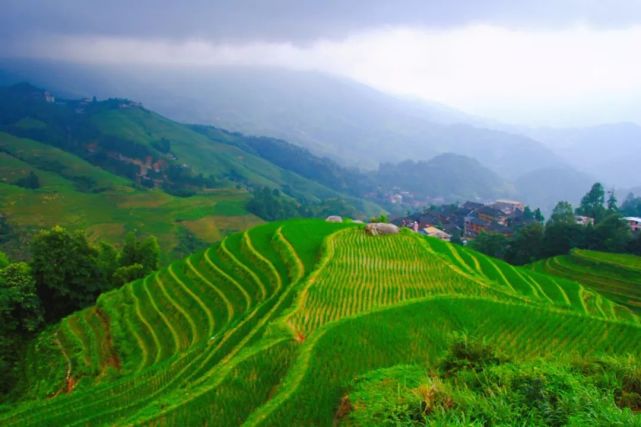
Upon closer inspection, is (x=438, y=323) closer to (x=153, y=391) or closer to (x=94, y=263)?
(x=153, y=391)

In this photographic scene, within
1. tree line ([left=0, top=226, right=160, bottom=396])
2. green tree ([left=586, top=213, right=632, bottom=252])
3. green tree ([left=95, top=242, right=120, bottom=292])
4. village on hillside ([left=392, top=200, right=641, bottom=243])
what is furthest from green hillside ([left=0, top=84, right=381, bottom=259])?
green tree ([left=586, top=213, right=632, bottom=252])

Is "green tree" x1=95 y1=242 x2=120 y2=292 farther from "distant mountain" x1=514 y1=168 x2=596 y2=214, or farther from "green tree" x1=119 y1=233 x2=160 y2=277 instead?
"distant mountain" x1=514 y1=168 x2=596 y2=214

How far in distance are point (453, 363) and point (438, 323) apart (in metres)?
3.76

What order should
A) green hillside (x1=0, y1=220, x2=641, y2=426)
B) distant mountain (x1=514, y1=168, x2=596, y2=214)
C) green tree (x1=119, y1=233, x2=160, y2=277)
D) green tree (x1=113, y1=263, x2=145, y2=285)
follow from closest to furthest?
green hillside (x1=0, y1=220, x2=641, y2=426)
green tree (x1=113, y1=263, x2=145, y2=285)
green tree (x1=119, y1=233, x2=160, y2=277)
distant mountain (x1=514, y1=168, x2=596, y2=214)

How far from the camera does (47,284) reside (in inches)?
891

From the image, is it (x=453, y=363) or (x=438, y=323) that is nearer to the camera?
(x=453, y=363)

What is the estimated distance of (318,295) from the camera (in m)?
14.8

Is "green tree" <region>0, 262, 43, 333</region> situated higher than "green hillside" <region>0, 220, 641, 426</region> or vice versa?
"green hillside" <region>0, 220, 641, 426</region>

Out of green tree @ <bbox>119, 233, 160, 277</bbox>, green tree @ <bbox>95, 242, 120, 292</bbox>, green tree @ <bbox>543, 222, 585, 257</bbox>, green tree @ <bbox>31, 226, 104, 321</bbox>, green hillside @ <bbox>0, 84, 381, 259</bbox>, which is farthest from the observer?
green hillside @ <bbox>0, 84, 381, 259</bbox>

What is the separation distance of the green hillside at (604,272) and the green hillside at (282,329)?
7.02 m

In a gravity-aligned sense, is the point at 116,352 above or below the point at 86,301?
above

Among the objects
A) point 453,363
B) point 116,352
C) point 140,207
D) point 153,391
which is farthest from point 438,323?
point 140,207

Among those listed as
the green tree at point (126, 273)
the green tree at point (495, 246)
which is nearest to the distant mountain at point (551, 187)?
the green tree at point (495, 246)

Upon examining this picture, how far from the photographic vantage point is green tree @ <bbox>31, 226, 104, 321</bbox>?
2259 cm
